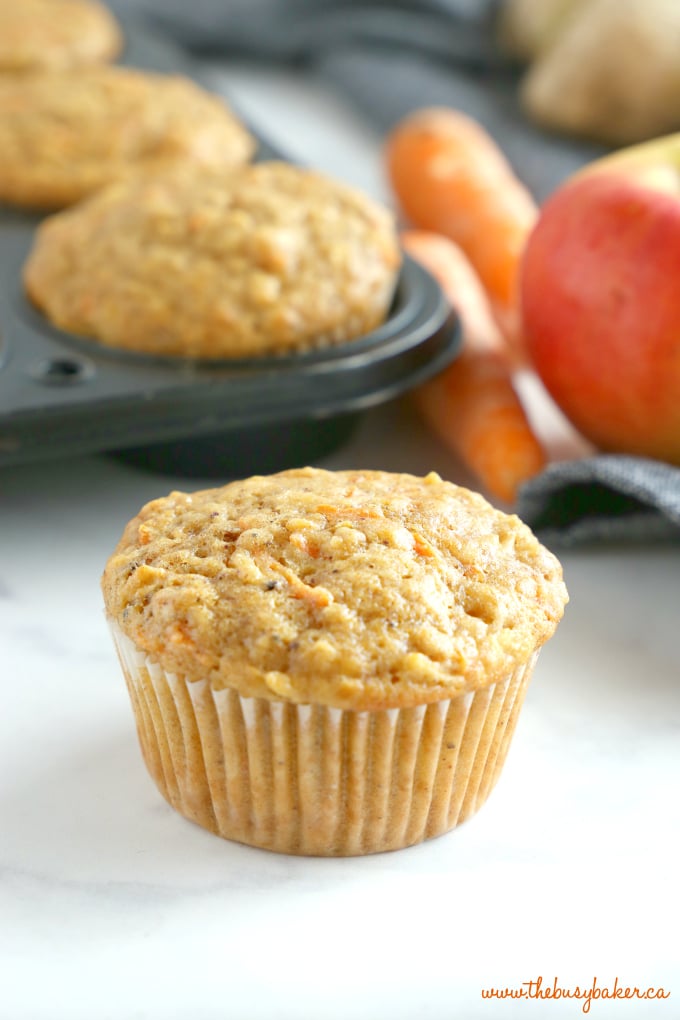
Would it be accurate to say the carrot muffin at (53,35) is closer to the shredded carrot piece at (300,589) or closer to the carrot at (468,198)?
the carrot at (468,198)

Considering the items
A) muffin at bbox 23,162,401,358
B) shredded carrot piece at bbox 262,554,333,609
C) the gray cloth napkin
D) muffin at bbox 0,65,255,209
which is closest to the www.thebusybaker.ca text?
shredded carrot piece at bbox 262,554,333,609

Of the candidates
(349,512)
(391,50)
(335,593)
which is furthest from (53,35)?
(335,593)

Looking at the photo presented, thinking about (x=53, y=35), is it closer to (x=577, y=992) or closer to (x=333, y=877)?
(x=333, y=877)

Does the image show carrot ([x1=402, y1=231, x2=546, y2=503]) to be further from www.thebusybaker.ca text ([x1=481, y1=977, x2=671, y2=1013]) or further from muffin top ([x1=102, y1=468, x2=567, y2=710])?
www.thebusybaker.ca text ([x1=481, y1=977, x2=671, y2=1013])

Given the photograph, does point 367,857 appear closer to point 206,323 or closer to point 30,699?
point 30,699

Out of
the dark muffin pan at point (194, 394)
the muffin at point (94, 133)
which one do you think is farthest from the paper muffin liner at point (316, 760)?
the muffin at point (94, 133)

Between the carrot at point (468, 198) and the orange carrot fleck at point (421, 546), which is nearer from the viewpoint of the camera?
the orange carrot fleck at point (421, 546)

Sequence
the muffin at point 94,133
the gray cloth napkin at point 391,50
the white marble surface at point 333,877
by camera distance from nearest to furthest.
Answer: the white marble surface at point 333,877, the muffin at point 94,133, the gray cloth napkin at point 391,50
